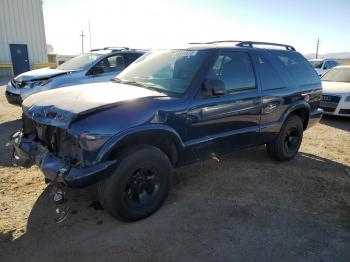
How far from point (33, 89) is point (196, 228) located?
5778mm

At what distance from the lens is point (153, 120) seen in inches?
134

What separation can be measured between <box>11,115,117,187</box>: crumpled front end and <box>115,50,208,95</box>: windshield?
1.20 meters

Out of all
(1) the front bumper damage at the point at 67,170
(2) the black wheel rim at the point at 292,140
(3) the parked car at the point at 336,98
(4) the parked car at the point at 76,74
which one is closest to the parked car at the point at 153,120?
(1) the front bumper damage at the point at 67,170

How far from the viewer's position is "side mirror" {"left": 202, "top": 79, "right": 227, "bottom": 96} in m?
3.79

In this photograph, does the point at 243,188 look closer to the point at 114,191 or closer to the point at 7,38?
the point at 114,191

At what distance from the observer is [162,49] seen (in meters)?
4.64

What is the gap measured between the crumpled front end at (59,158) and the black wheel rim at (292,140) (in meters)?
3.42

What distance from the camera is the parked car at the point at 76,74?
7727 mm

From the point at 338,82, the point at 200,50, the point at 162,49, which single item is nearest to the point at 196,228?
the point at 200,50

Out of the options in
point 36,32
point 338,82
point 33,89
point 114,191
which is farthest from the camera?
point 36,32

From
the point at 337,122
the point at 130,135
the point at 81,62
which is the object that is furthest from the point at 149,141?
the point at 337,122

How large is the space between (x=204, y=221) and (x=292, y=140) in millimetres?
2743

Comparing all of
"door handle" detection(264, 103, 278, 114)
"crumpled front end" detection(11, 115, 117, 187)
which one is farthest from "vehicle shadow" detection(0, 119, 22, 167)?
"door handle" detection(264, 103, 278, 114)

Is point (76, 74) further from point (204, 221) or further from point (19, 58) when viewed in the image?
point (19, 58)
